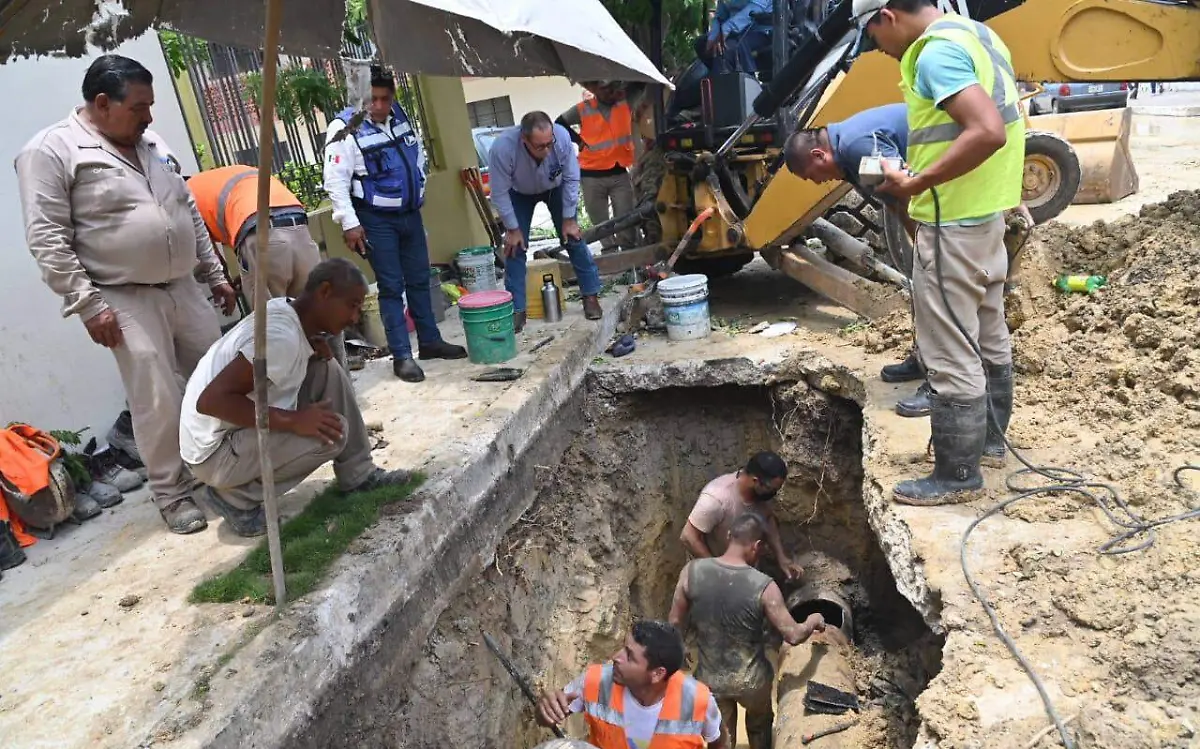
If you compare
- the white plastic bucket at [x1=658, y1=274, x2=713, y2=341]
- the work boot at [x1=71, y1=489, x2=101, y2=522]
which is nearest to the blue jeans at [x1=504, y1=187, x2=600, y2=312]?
the white plastic bucket at [x1=658, y1=274, x2=713, y2=341]

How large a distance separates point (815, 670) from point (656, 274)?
3518mm

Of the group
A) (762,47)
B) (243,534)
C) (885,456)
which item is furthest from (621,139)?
(243,534)

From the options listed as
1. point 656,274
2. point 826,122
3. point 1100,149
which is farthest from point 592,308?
point 1100,149

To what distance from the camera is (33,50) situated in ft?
7.78

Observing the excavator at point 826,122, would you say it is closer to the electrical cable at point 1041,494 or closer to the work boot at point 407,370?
the electrical cable at point 1041,494

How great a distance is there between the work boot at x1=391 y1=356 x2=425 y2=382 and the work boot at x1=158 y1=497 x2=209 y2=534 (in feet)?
5.93

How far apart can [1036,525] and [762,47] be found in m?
5.71

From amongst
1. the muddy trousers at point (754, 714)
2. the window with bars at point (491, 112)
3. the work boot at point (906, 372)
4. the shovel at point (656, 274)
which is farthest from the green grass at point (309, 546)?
the window with bars at point (491, 112)

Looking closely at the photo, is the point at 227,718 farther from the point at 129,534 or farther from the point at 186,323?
the point at 186,323

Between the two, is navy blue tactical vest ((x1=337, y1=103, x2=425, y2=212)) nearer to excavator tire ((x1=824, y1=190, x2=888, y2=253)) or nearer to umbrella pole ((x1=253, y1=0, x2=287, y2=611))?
umbrella pole ((x1=253, y1=0, x2=287, y2=611))

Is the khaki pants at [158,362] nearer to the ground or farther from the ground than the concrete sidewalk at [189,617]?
farther from the ground

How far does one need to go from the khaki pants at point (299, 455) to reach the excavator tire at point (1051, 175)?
14.8 feet

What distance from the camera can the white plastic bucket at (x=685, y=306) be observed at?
239 inches

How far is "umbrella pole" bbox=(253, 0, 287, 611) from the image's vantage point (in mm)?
2244
